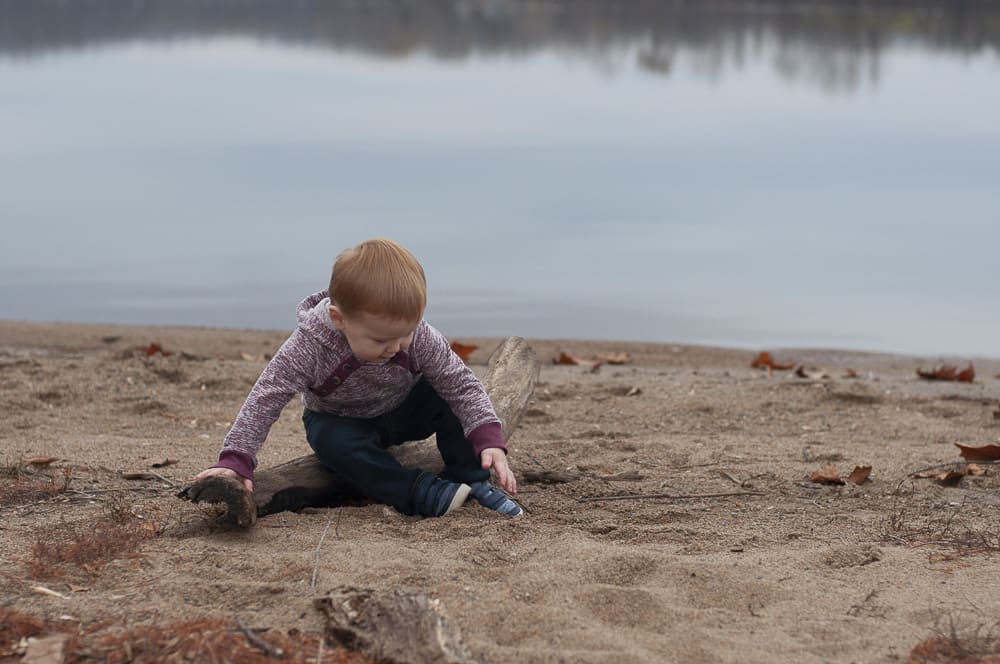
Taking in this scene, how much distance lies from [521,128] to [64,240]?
9.35 meters

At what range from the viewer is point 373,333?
12.6 feet

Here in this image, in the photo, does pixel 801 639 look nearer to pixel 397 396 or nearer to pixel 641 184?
pixel 397 396

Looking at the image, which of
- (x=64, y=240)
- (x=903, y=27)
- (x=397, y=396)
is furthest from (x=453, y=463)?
(x=903, y=27)

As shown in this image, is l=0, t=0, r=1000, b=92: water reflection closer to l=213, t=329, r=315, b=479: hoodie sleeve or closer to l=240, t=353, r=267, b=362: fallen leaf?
l=240, t=353, r=267, b=362: fallen leaf

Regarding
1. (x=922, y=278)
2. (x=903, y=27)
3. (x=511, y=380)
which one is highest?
(x=903, y=27)

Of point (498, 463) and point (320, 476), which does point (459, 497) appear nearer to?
point (498, 463)

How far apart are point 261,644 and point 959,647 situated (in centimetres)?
152

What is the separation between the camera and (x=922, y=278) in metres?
11.2

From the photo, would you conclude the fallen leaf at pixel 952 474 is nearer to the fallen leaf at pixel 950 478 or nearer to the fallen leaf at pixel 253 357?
the fallen leaf at pixel 950 478

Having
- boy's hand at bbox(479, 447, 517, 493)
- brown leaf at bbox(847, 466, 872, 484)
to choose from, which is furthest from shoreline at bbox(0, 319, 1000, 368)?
boy's hand at bbox(479, 447, 517, 493)

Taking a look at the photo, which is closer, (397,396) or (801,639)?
(801,639)

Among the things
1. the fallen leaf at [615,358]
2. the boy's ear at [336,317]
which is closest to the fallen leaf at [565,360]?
the fallen leaf at [615,358]

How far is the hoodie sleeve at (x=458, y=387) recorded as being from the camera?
13.4 ft

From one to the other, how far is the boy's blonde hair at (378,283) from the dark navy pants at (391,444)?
499 mm
